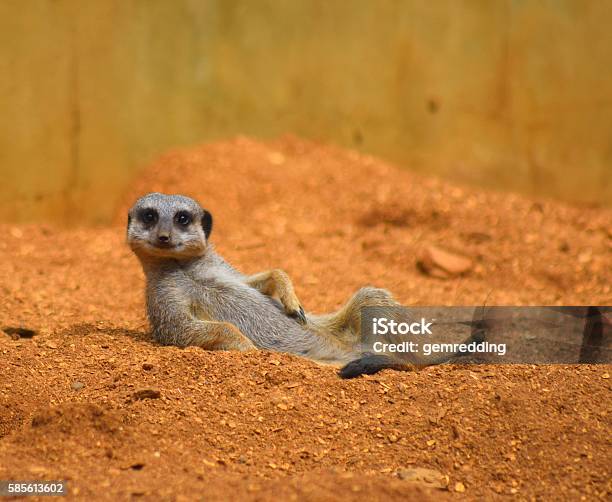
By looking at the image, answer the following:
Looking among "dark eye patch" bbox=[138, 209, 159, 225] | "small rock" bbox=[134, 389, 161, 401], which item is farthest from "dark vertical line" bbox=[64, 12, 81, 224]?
"small rock" bbox=[134, 389, 161, 401]

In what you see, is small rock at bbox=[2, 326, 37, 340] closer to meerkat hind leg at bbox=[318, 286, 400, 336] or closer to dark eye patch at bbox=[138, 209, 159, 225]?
dark eye patch at bbox=[138, 209, 159, 225]

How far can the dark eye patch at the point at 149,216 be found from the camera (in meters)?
3.96

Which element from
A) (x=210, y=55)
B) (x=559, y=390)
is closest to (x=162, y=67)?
(x=210, y=55)

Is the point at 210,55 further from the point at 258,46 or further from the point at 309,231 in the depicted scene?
the point at 309,231

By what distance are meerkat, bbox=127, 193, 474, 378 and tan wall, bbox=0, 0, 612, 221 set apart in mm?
2675

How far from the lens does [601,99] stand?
6902mm

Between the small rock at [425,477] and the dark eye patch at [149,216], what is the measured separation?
6.13ft

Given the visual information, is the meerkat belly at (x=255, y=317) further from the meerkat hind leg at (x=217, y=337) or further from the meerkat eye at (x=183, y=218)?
the meerkat eye at (x=183, y=218)

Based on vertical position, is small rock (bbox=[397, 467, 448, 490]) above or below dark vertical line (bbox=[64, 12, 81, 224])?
below

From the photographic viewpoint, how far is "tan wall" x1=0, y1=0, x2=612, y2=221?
6.54m

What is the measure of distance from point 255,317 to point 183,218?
0.62 meters

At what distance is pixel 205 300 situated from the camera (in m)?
4.04

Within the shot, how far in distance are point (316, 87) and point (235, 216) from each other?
1464 mm

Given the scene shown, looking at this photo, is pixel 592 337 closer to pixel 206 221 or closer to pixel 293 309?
pixel 293 309
